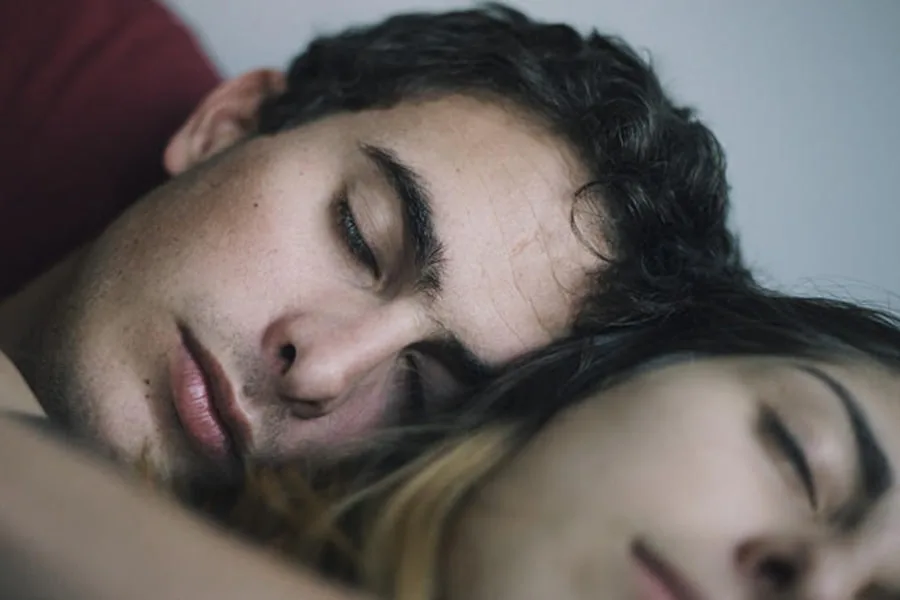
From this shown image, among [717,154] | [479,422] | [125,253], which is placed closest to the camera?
[479,422]

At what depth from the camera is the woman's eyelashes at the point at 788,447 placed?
1.53ft

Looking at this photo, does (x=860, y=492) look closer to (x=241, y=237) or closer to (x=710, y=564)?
(x=710, y=564)

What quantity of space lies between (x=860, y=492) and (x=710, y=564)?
0.09 m

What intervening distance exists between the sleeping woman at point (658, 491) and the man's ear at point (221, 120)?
0.41 meters

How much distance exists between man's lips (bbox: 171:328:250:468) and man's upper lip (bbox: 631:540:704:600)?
0.32 m

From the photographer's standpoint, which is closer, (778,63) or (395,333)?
(395,333)

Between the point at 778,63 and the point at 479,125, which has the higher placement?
the point at 479,125

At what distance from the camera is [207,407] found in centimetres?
66

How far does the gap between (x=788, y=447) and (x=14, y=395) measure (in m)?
0.41

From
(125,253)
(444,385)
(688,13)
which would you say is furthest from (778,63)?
(125,253)

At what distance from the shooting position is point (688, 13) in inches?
42.1

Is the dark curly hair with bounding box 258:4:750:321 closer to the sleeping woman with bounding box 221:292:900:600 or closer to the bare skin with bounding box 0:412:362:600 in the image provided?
the sleeping woman with bounding box 221:292:900:600

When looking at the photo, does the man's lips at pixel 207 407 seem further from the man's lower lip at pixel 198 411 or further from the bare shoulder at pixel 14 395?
the bare shoulder at pixel 14 395

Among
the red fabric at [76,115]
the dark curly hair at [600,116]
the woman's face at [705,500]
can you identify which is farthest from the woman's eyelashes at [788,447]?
the red fabric at [76,115]
